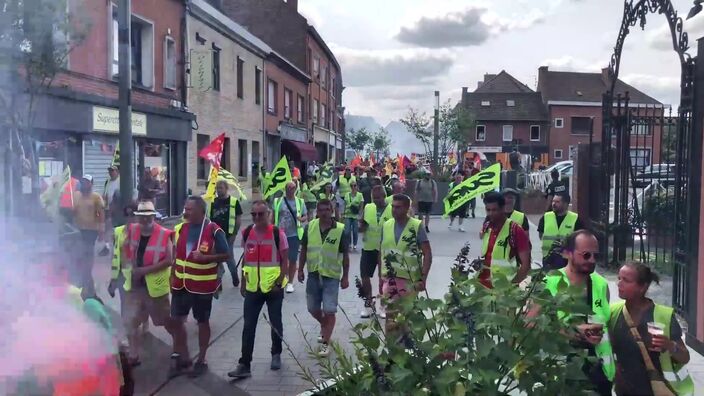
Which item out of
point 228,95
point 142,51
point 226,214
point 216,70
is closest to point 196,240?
point 226,214

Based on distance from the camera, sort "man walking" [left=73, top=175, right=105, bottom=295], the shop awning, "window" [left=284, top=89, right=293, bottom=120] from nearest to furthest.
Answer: "man walking" [left=73, top=175, right=105, bottom=295], "window" [left=284, top=89, right=293, bottom=120], the shop awning

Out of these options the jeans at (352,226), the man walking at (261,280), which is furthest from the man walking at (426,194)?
the man walking at (261,280)

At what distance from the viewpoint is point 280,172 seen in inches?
448

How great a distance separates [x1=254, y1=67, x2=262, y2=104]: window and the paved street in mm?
16620

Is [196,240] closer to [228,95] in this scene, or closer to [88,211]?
[88,211]

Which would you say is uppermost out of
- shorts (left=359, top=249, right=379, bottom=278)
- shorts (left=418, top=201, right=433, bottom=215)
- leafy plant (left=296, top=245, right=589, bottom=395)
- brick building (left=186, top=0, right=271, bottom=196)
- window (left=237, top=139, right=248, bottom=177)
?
brick building (left=186, top=0, right=271, bottom=196)

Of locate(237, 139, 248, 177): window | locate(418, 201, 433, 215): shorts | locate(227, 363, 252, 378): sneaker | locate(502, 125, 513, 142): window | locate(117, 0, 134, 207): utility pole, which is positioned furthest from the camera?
locate(502, 125, 513, 142): window

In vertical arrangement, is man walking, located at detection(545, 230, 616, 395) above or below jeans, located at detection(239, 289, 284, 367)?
above

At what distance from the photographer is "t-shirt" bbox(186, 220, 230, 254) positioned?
5.91m

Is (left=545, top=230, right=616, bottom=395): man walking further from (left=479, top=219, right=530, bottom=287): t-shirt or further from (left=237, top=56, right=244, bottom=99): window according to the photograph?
(left=237, top=56, right=244, bottom=99): window

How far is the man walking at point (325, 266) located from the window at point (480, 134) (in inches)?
1989

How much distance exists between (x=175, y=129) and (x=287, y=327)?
11.2m

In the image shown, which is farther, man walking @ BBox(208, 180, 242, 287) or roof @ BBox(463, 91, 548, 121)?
roof @ BBox(463, 91, 548, 121)

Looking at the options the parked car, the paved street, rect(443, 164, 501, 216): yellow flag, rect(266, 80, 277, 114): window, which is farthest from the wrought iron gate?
rect(266, 80, 277, 114): window
